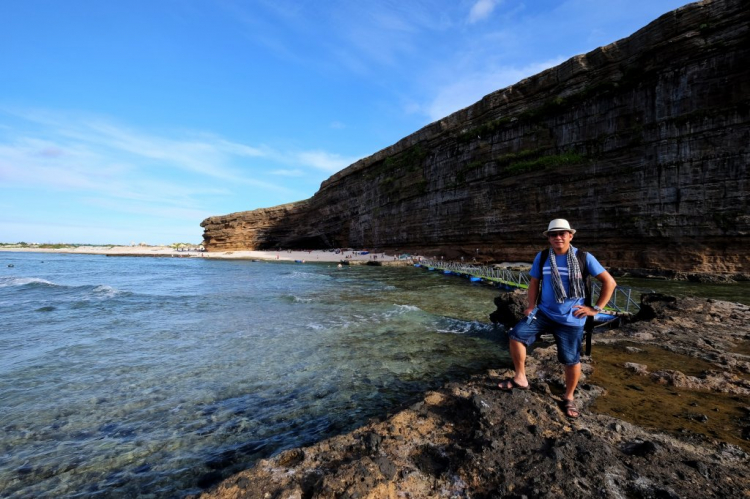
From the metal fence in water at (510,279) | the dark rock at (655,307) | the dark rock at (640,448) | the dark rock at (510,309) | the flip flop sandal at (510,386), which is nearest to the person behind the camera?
the dark rock at (640,448)

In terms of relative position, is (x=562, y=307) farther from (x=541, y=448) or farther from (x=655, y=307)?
(x=655, y=307)

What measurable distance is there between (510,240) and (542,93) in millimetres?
15165

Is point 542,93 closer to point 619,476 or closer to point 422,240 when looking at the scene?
point 422,240

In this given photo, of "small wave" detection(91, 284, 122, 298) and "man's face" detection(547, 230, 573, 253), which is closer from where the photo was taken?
"man's face" detection(547, 230, 573, 253)

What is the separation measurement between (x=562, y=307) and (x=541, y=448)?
1.70 m

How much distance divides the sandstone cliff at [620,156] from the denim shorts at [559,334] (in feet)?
86.2

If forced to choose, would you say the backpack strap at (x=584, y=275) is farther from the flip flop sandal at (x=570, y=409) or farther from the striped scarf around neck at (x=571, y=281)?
the flip flop sandal at (x=570, y=409)

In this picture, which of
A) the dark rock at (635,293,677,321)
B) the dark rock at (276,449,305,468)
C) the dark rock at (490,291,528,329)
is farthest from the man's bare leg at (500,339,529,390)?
the dark rock at (635,293,677,321)

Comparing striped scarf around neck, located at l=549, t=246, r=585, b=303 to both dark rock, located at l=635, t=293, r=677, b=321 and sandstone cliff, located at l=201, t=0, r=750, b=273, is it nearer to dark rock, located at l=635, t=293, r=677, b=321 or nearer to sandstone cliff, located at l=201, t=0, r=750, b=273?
dark rock, located at l=635, t=293, r=677, b=321

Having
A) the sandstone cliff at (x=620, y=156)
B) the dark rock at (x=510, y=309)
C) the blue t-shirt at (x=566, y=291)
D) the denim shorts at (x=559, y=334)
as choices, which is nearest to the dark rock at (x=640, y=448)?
the denim shorts at (x=559, y=334)

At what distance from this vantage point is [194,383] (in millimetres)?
6570

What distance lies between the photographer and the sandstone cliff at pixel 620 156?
21.8 meters

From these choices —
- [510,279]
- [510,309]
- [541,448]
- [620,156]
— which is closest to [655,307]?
[510,309]

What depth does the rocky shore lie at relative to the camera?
2.60m
